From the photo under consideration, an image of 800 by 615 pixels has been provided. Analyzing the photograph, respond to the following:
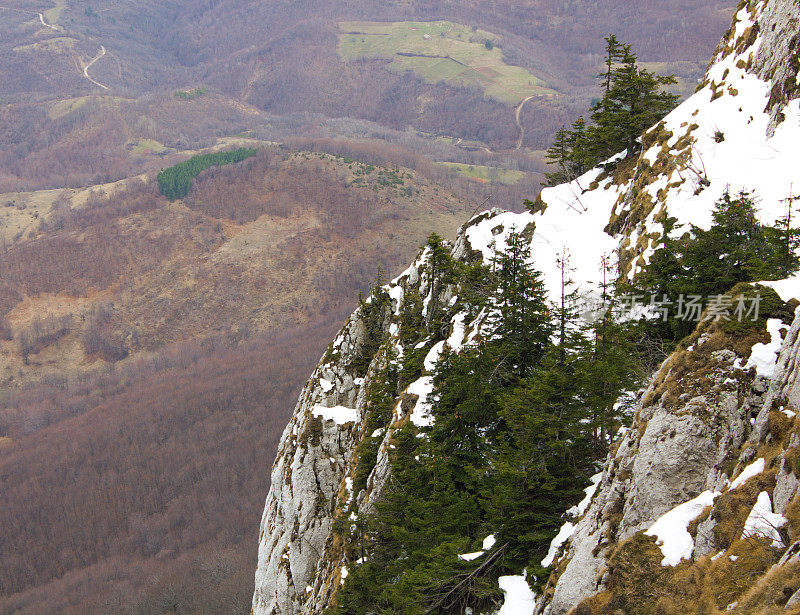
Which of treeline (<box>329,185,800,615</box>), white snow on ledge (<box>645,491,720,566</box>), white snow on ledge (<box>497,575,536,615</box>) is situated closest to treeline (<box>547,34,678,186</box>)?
treeline (<box>329,185,800,615</box>)

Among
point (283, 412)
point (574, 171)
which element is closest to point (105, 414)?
point (283, 412)

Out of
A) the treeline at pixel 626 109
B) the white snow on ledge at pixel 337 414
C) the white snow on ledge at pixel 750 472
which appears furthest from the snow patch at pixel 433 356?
the white snow on ledge at pixel 750 472

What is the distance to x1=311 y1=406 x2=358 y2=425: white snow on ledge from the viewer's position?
37.2 m

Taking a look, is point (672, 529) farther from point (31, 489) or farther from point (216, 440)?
point (31, 489)

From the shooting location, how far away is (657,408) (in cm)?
1302

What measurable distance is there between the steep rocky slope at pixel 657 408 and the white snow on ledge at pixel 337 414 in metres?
0.11

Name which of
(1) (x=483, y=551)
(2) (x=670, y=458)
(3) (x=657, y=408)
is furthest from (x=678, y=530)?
(1) (x=483, y=551)

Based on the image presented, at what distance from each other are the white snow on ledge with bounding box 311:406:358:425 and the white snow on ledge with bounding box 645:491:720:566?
87.8 ft

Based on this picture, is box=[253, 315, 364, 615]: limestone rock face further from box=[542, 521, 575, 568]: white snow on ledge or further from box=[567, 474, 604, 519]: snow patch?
box=[542, 521, 575, 568]: white snow on ledge

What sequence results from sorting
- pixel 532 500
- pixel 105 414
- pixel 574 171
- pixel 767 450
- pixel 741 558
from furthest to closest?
pixel 105 414
pixel 574 171
pixel 532 500
pixel 767 450
pixel 741 558

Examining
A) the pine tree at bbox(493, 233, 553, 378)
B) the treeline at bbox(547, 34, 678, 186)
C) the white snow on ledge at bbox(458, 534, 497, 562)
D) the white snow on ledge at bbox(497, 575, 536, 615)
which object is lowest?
the white snow on ledge at bbox(497, 575, 536, 615)

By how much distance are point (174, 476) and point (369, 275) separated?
9729 centimetres

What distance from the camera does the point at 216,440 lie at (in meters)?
118

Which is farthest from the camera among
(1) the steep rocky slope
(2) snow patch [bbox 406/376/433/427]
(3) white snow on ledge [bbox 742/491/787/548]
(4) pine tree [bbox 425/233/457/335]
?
(4) pine tree [bbox 425/233/457/335]
